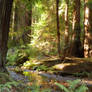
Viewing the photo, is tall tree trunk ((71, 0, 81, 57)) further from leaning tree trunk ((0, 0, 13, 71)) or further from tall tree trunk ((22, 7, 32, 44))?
leaning tree trunk ((0, 0, 13, 71))

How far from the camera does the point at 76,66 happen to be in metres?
11.5

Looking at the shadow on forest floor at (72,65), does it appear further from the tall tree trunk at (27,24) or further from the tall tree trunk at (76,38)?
the tall tree trunk at (27,24)

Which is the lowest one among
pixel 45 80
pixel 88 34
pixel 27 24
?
pixel 45 80

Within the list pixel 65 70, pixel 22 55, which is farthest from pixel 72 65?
pixel 22 55

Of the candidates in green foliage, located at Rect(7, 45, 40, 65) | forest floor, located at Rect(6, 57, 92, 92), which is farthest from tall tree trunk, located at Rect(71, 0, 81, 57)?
green foliage, located at Rect(7, 45, 40, 65)

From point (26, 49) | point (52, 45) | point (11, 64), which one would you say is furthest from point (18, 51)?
point (52, 45)

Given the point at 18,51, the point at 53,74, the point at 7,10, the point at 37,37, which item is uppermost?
the point at 7,10

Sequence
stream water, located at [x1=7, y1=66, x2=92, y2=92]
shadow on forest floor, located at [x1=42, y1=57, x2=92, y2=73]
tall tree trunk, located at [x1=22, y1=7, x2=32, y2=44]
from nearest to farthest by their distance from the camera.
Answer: stream water, located at [x1=7, y1=66, x2=92, y2=92]
shadow on forest floor, located at [x1=42, y1=57, x2=92, y2=73]
tall tree trunk, located at [x1=22, y1=7, x2=32, y2=44]

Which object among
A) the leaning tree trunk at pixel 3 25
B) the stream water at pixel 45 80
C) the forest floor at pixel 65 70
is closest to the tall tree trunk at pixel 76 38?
the forest floor at pixel 65 70

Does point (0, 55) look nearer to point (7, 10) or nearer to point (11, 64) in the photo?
point (7, 10)

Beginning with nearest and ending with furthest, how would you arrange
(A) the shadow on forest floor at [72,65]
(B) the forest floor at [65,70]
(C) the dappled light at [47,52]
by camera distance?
(C) the dappled light at [47,52], (B) the forest floor at [65,70], (A) the shadow on forest floor at [72,65]

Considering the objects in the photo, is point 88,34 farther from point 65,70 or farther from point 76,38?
point 65,70

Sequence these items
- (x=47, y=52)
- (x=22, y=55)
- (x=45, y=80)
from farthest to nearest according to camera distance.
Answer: (x=47, y=52) < (x=22, y=55) < (x=45, y=80)

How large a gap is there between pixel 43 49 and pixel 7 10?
10212 mm
